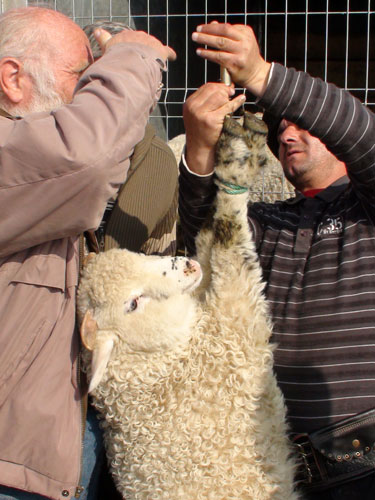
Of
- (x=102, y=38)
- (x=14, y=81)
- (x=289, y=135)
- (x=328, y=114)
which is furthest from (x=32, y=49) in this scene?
(x=289, y=135)

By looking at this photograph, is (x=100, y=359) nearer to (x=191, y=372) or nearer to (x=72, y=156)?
(x=191, y=372)

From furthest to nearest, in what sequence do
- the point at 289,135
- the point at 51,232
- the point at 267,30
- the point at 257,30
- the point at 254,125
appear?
1. the point at 267,30
2. the point at 257,30
3. the point at 289,135
4. the point at 254,125
5. the point at 51,232

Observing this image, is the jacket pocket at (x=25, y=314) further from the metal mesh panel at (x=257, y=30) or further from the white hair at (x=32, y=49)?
the metal mesh panel at (x=257, y=30)

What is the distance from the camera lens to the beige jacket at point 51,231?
1.60 metres

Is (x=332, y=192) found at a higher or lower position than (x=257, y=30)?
higher

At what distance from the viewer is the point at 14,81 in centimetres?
193

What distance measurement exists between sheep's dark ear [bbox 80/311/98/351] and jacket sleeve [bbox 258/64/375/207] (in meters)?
0.90

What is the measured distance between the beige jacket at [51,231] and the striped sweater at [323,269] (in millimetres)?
453

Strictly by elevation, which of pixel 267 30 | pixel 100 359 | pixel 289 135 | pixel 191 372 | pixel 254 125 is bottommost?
pixel 267 30

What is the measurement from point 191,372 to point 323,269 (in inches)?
24.2

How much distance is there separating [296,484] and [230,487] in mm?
267

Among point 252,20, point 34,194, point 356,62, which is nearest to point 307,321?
point 34,194

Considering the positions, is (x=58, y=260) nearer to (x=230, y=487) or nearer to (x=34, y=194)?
(x=34, y=194)

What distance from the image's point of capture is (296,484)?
2.02 meters
